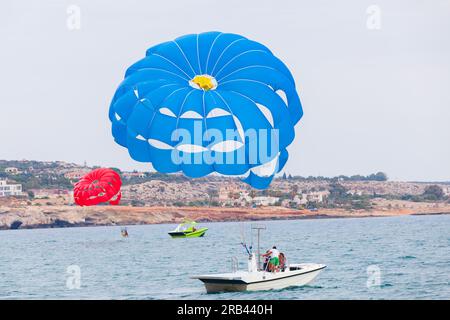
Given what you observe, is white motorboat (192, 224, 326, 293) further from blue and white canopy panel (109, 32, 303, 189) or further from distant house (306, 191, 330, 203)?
distant house (306, 191, 330, 203)

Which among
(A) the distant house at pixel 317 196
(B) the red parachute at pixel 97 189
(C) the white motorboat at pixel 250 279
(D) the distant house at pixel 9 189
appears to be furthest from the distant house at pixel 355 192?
(C) the white motorboat at pixel 250 279

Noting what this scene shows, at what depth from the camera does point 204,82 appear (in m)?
26.0

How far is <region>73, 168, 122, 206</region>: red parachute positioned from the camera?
44.3 metres

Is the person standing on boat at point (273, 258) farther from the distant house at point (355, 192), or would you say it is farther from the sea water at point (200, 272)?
the distant house at point (355, 192)

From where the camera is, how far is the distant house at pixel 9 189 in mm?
141812

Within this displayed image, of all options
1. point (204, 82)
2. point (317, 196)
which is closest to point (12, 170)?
point (317, 196)

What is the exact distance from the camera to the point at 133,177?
465ft

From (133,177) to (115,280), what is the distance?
4154 inches

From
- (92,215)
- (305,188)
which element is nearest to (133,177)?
(92,215)

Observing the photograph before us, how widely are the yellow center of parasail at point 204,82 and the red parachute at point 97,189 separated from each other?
19.0m

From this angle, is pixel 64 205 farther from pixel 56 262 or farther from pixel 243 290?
pixel 243 290

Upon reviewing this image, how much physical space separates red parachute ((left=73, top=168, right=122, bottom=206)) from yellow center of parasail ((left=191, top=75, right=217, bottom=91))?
19.0 m

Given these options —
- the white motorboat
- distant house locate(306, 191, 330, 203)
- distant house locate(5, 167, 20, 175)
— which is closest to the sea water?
the white motorboat

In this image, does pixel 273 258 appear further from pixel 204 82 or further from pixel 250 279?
pixel 204 82
